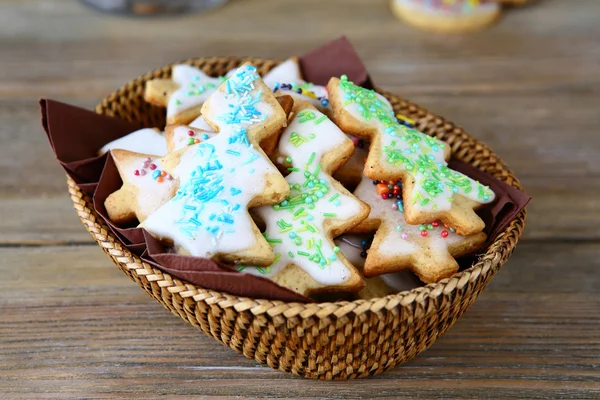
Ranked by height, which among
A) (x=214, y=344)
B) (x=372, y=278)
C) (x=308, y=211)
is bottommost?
(x=214, y=344)

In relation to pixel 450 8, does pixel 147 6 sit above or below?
below

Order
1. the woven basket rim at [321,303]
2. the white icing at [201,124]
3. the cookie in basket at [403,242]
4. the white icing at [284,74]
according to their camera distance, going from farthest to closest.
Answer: the white icing at [284,74] → the white icing at [201,124] → the cookie in basket at [403,242] → the woven basket rim at [321,303]

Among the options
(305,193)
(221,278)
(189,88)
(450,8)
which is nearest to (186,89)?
(189,88)

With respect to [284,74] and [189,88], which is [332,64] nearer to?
[284,74]

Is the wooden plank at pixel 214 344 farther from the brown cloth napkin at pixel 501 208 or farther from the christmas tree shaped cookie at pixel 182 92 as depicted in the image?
the christmas tree shaped cookie at pixel 182 92

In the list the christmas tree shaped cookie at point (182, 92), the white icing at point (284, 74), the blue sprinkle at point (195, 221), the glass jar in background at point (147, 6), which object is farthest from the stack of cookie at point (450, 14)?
the blue sprinkle at point (195, 221)

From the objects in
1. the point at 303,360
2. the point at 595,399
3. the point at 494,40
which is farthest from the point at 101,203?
the point at 494,40
